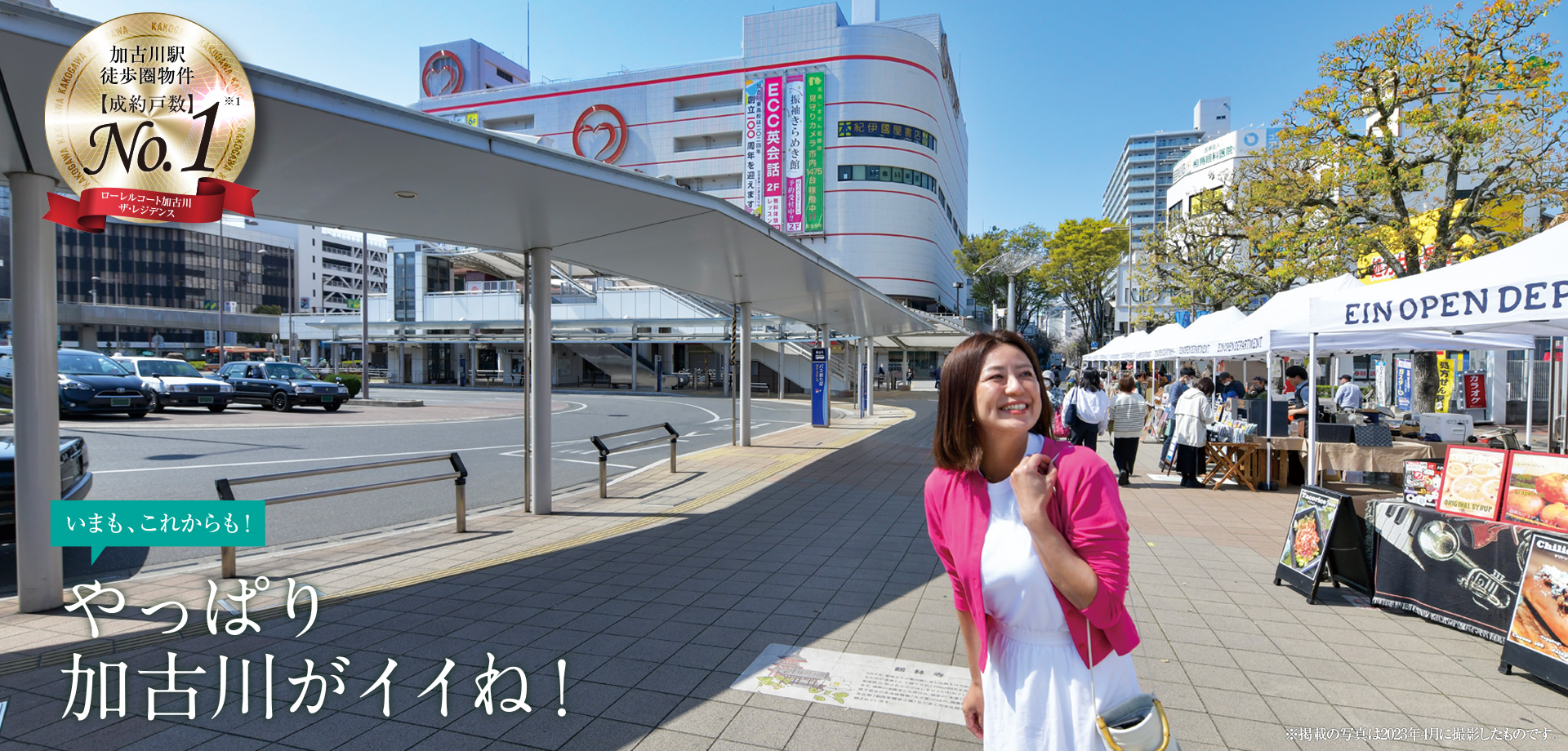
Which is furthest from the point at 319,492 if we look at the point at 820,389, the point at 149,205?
the point at 820,389

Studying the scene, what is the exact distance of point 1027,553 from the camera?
5.27ft

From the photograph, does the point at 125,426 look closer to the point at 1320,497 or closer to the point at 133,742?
the point at 133,742

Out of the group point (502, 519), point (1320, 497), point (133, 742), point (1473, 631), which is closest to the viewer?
point (133, 742)

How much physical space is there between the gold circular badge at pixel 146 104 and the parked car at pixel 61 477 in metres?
2.20

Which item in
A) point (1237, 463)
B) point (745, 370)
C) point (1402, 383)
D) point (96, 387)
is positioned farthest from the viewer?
point (1402, 383)

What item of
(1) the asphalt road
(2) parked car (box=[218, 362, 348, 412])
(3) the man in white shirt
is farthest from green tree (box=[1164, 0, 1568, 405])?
(2) parked car (box=[218, 362, 348, 412])

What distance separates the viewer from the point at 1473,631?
4113 millimetres

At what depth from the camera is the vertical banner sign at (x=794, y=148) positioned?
47625 millimetres

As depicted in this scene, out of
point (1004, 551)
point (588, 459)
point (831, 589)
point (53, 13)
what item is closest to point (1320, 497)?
point (831, 589)

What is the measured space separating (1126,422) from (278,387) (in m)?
21.6

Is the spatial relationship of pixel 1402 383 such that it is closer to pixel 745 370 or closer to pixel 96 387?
pixel 745 370

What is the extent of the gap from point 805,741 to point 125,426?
1813 cm

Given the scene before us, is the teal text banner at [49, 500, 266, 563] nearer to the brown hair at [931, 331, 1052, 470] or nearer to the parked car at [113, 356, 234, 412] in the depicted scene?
the brown hair at [931, 331, 1052, 470]

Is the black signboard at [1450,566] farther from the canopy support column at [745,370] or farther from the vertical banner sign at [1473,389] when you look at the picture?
the vertical banner sign at [1473,389]
